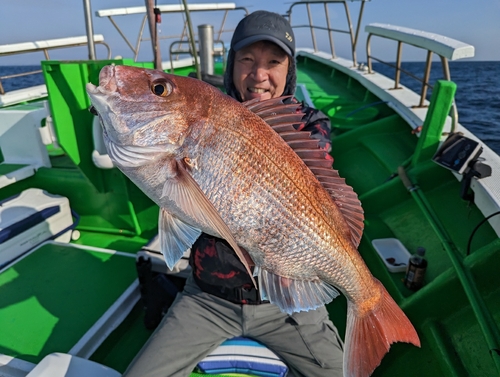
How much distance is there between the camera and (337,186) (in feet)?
5.32

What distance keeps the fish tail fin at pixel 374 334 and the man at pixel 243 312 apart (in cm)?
32

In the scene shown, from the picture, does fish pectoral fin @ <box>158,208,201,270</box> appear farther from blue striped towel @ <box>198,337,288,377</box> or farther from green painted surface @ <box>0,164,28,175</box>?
green painted surface @ <box>0,164,28,175</box>

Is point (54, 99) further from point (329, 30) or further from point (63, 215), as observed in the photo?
point (329, 30)

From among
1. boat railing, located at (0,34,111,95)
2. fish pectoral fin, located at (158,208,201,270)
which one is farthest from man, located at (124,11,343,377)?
boat railing, located at (0,34,111,95)

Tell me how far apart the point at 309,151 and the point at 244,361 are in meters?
1.18

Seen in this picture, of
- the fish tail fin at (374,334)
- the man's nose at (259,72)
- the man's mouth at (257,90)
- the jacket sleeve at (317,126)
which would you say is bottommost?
the fish tail fin at (374,334)

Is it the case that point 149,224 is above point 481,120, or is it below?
above

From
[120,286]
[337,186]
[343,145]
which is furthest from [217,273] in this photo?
[343,145]

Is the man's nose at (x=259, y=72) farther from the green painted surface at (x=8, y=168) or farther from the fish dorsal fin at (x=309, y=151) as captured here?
the green painted surface at (x=8, y=168)

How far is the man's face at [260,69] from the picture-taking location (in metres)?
2.20

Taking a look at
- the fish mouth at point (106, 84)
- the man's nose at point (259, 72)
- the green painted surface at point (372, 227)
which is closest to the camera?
the fish mouth at point (106, 84)

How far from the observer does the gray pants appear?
1852 mm

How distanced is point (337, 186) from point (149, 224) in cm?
270

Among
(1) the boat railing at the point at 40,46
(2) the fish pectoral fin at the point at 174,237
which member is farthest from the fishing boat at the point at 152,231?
(1) the boat railing at the point at 40,46
